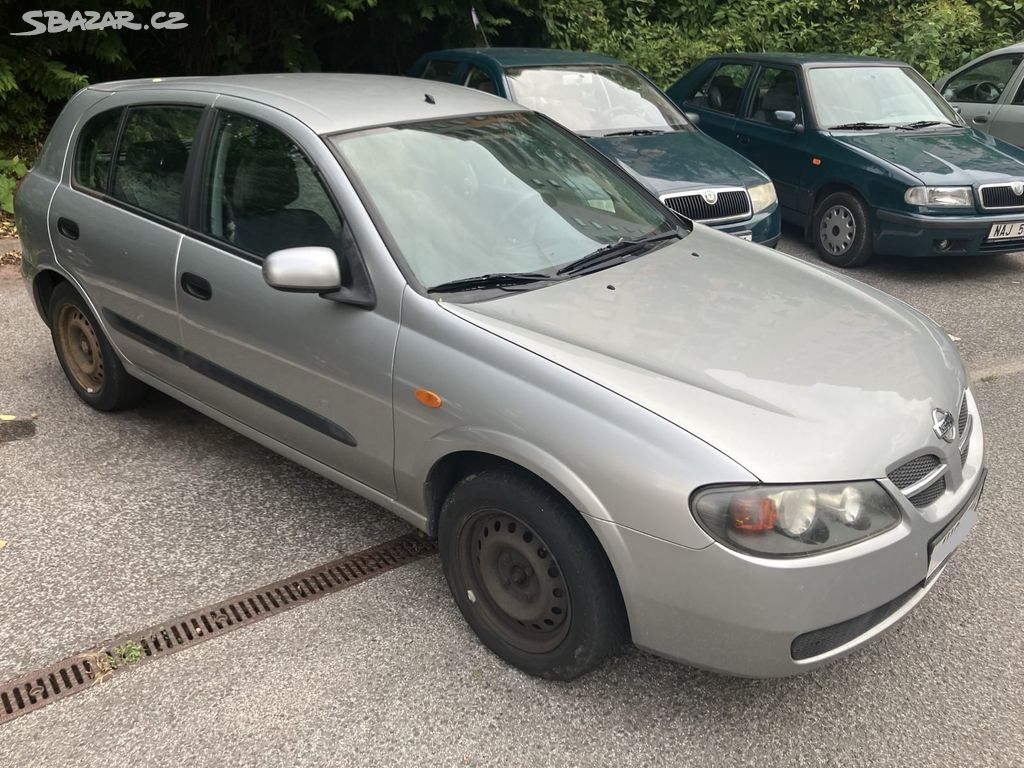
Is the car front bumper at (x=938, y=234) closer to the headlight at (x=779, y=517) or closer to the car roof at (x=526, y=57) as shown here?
the car roof at (x=526, y=57)

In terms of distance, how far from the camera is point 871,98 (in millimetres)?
7812

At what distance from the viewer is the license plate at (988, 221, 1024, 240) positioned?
678 centimetres

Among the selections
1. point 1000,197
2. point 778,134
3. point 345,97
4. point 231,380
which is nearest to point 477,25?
point 778,134

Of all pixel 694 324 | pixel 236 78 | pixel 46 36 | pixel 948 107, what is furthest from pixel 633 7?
pixel 694 324

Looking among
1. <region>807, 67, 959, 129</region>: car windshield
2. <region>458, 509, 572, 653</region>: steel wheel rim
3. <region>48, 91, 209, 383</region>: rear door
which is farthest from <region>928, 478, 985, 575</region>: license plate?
<region>807, 67, 959, 129</region>: car windshield

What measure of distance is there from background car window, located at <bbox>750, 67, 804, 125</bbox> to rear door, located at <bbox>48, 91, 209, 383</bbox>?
222 inches

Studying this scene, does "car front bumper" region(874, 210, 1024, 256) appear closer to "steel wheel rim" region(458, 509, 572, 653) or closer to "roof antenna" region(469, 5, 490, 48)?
"roof antenna" region(469, 5, 490, 48)

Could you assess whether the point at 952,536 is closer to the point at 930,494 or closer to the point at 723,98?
the point at 930,494

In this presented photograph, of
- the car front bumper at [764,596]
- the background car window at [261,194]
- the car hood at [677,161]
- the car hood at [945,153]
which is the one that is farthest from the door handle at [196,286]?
the car hood at [945,153]

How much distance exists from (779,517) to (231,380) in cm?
213

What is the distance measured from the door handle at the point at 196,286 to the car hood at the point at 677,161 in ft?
11.2

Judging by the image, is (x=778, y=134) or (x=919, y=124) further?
(x=778, y=134)

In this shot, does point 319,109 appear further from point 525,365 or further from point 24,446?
point 24,446

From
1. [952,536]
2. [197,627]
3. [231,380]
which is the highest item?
[952,536]
